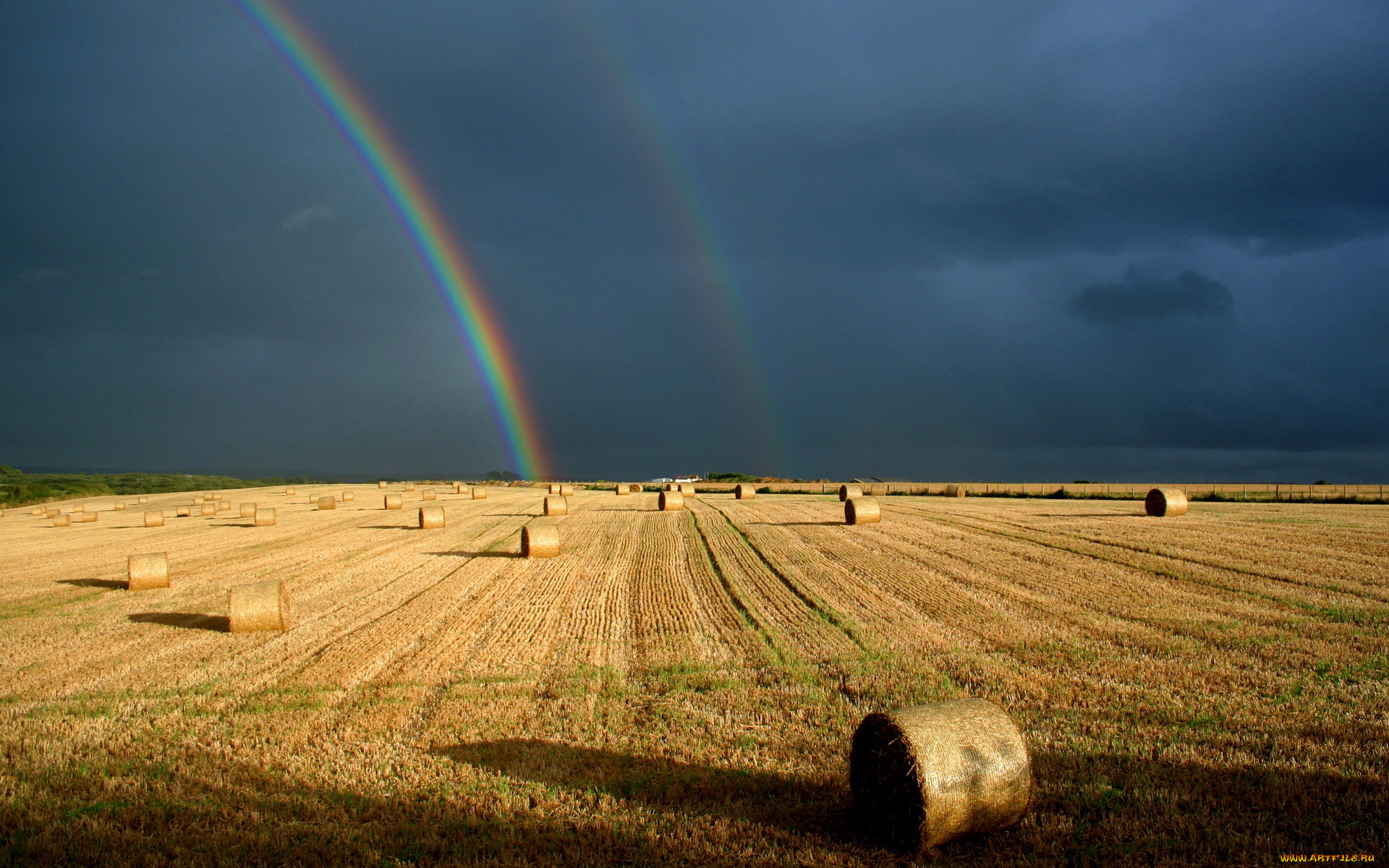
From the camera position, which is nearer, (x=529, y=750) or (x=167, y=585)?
(x=529, y=750)

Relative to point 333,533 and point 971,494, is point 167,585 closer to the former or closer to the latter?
point 333,533

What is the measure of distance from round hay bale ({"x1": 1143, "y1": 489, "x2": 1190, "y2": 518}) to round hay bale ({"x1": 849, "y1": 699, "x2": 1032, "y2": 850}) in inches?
1028

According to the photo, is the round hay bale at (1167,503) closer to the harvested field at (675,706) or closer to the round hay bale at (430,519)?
the harvested field at (675,706)

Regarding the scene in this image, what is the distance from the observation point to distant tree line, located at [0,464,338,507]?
193ft

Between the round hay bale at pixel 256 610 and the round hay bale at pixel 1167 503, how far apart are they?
27185 mm

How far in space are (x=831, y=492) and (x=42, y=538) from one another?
142 feet

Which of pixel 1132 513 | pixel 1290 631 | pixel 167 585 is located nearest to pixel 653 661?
pixel 1290 631

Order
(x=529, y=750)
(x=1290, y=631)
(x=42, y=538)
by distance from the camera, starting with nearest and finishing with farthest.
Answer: (x=529, y=750), (x=1290, y=631), (x=42, y=538)

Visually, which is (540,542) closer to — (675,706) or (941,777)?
(675,706)

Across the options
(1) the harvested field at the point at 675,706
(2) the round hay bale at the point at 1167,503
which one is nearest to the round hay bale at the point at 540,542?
(1) the harvested field at the point at 675,706

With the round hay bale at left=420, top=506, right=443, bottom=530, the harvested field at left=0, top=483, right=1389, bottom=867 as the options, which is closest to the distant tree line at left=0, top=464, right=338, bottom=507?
the round hay bale at left=420, top=506, right=443, bottom=530

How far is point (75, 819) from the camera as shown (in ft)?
18.8

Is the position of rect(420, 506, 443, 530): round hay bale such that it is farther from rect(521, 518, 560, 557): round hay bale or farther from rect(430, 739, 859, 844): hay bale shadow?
rect(430, 739, 859, 844): hay bale shadow

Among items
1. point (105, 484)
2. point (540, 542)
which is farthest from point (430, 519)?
point (105, 484)
